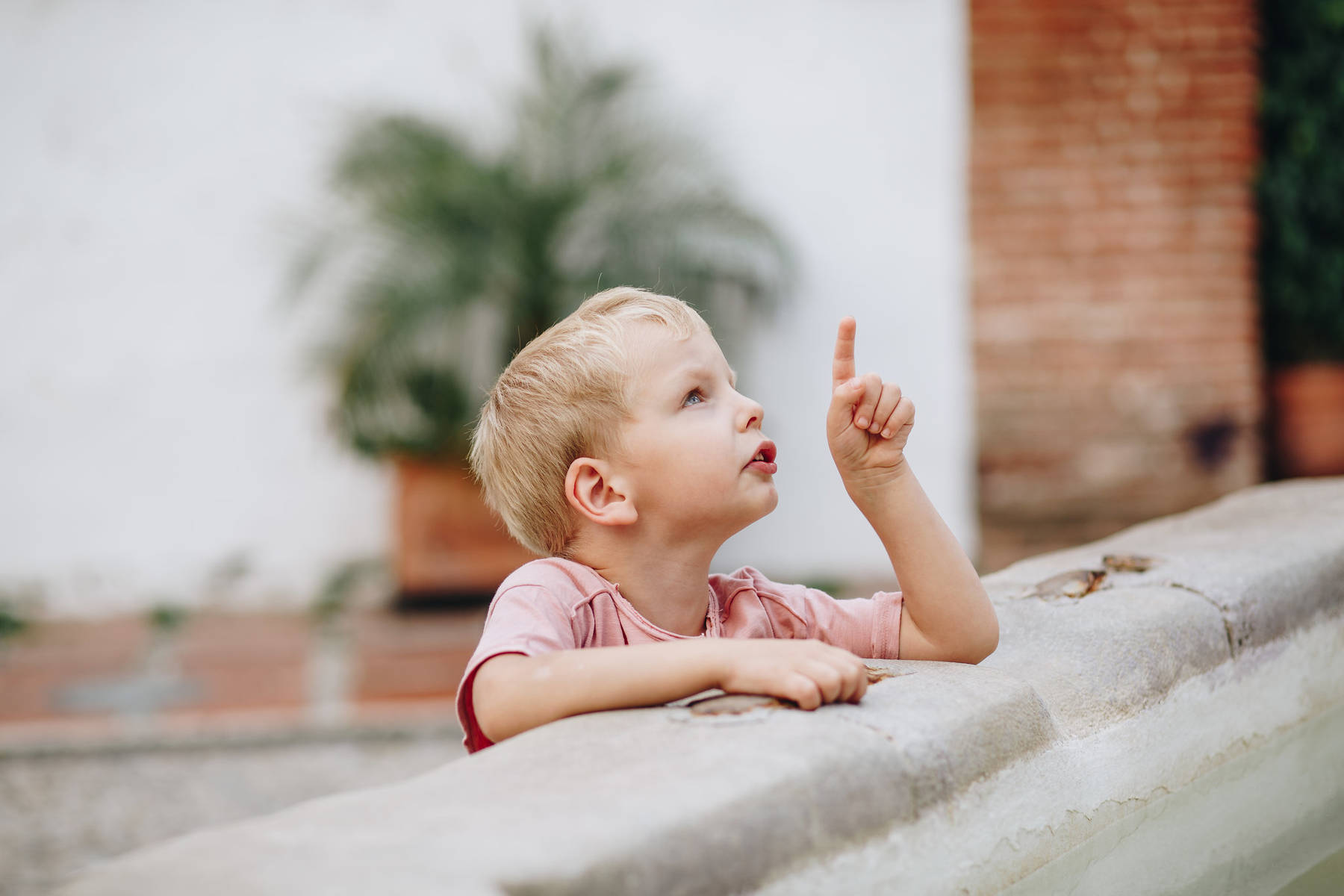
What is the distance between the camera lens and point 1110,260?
4.04 meters

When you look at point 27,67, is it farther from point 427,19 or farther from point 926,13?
point 926,13

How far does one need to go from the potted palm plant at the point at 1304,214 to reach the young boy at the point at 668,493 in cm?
337

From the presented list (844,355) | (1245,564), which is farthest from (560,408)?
(1245,564)

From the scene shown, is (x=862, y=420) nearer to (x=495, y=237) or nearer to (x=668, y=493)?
(x=668, y=493)

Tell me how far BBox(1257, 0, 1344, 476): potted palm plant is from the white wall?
1135 millimetres

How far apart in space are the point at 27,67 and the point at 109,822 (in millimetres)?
2723

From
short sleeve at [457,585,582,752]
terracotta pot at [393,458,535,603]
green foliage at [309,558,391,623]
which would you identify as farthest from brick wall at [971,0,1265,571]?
short sleeve at [457,585,582,752]

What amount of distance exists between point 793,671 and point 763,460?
1.24 feet

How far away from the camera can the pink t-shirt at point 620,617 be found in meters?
1.20

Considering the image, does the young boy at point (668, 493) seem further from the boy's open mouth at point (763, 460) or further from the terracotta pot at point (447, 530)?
the terracotta pot at point (447, 530)

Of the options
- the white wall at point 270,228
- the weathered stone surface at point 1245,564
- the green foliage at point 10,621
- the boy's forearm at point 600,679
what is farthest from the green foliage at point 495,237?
the boy's forearm at point 600,679

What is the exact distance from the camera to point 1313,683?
5.42ft

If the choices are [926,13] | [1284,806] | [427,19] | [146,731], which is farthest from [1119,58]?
[146,731]

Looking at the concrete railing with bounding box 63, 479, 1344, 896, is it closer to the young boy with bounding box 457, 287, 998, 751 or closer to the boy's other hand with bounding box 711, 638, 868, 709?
the boy's other hand with bounding box 711, 638, 868, 709
